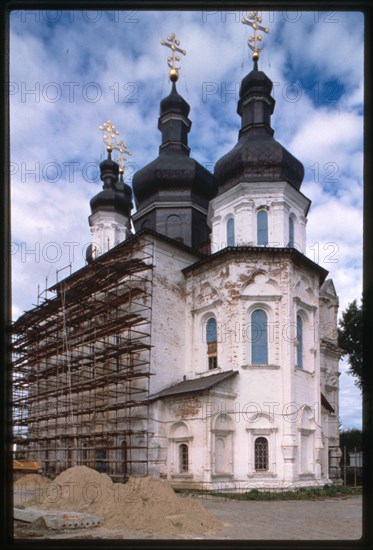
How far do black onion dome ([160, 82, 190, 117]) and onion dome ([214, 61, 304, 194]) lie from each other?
17.7ft

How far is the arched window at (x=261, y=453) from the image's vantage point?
2002 centimetres

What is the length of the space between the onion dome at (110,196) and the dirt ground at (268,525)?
2319 cm

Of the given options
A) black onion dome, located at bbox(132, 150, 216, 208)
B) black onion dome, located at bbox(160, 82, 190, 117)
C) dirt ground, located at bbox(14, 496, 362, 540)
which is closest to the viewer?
dirt ground, located at bbox(14, 496, 362, 540)

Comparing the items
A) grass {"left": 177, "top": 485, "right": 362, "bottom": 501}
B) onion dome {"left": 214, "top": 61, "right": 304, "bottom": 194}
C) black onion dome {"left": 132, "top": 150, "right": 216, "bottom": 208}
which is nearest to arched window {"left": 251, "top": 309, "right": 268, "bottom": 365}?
grass {"left": 177, "top": 485, "right": 362, "bottom": 501}

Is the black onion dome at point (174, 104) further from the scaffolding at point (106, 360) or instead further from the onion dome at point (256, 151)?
the scaffolding at point (106, 360)

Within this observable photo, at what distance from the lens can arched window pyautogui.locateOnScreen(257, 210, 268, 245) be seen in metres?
23.2

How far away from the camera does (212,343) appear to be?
2245 cm

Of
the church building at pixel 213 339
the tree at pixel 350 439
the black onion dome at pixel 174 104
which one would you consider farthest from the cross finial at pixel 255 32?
the tree at pixel 350 439

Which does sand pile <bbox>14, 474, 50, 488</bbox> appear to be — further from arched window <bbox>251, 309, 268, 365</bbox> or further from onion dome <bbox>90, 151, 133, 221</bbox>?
onion dome <bbox>90, 151, 133, 221</bbox>

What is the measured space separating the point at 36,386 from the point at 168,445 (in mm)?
12228

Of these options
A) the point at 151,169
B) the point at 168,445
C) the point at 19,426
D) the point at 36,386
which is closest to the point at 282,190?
the point at 151,169

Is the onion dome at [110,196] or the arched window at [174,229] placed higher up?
the onion dome at [110,196]

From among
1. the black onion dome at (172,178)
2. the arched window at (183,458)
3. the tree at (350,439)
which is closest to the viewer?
the arched window at (183,458)

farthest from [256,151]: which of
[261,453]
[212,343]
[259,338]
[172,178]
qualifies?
[261,453]
